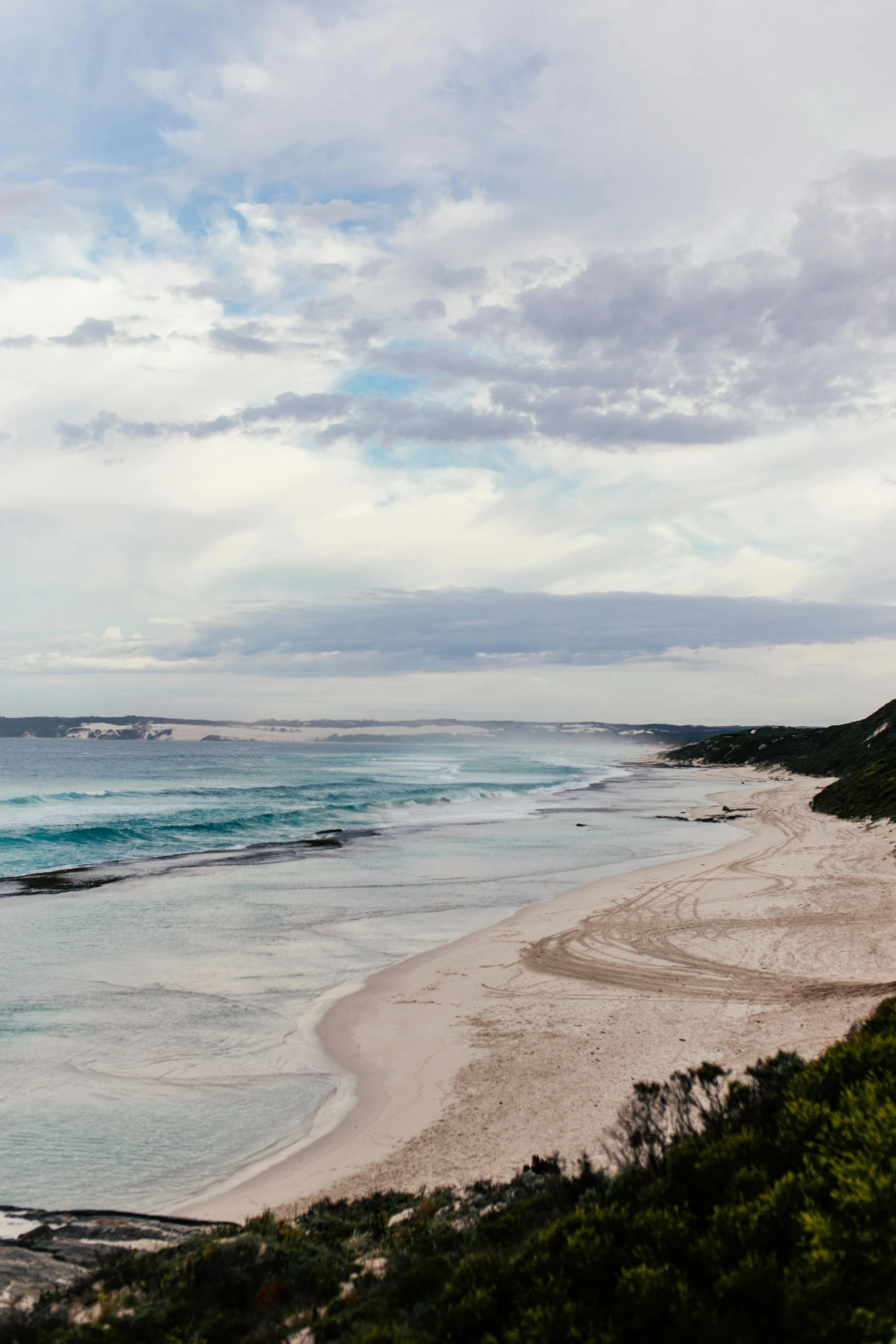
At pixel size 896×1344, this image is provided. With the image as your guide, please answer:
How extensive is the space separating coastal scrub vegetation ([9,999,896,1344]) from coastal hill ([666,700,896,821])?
2721 cm

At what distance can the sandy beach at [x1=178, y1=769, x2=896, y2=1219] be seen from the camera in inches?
274

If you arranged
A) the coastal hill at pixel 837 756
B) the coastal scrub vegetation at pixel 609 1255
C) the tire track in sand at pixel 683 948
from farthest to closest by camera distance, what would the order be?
the coastal hill at pixel 837 756 < the tire track in sand at pixel 683 948 < the coastal scrub vegetation at pixel 609 1255

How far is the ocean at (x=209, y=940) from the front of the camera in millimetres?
7648

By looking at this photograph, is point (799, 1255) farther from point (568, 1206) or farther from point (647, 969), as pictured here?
point (647, 969)

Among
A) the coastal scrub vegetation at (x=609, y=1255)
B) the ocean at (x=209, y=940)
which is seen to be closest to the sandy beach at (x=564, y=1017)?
the ocean at (x=209, y=940)

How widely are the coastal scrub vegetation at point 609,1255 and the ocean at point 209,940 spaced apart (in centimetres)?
175

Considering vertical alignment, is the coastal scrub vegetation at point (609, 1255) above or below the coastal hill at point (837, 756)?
above

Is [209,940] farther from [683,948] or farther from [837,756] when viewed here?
[837,756]

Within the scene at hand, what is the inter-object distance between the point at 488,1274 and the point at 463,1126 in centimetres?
310

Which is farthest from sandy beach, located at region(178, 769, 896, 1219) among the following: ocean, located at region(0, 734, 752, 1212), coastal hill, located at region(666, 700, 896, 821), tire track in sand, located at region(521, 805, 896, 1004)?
coastal hill, located at region(666, 700, 896, 821)

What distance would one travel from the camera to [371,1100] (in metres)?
8.35

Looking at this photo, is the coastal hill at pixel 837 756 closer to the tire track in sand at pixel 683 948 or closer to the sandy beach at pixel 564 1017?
the tire track in sand at pixel 683 948

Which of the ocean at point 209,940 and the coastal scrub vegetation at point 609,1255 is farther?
the ocean at point 209,940

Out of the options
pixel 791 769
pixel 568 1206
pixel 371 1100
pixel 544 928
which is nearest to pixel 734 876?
pixel 544 928
